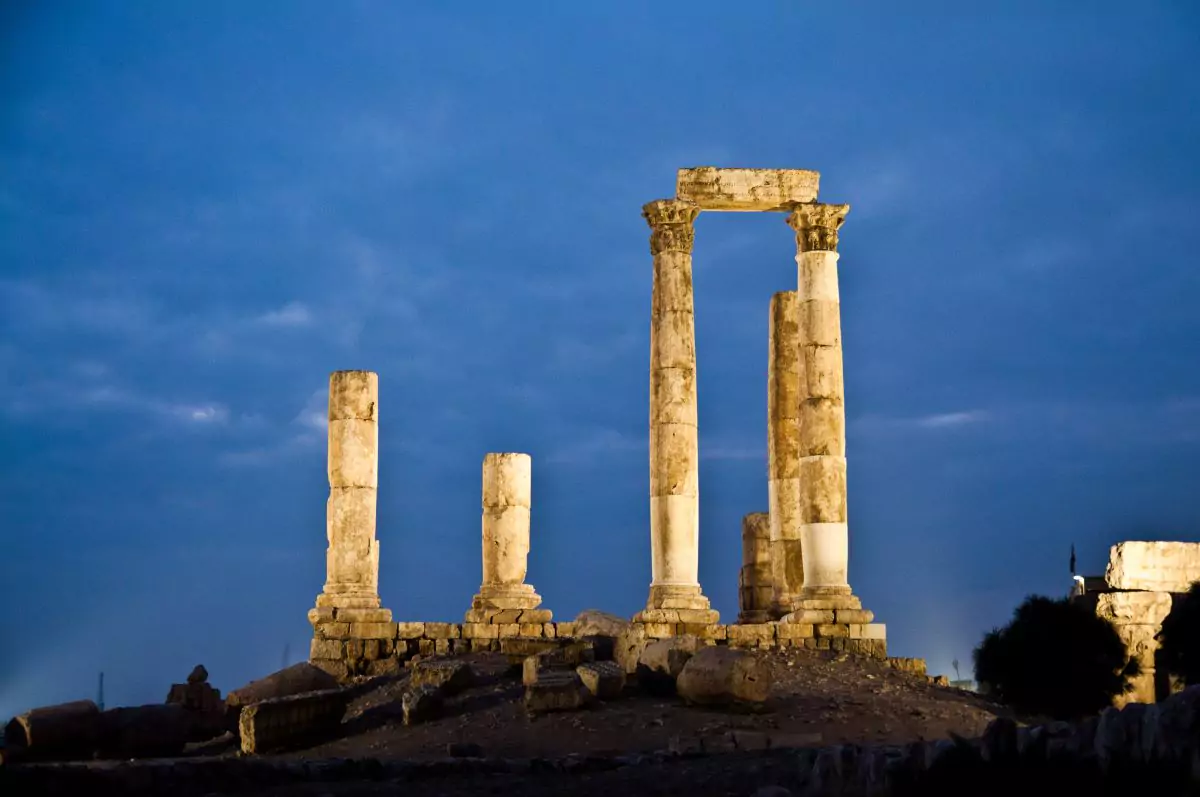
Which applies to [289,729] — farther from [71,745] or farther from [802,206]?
[802,206]

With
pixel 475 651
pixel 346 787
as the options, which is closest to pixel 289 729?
pixel 475 651

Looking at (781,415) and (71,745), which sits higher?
(781,415)

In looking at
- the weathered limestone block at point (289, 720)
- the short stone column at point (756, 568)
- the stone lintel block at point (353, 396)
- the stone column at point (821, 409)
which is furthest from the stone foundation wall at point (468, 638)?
the short stone column at point (756, 568)

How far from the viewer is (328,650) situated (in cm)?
2719

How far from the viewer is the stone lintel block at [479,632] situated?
1089 inches

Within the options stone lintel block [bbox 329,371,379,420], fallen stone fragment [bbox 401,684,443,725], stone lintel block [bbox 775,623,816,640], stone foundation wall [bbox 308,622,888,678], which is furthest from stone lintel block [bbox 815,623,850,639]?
stone lintel block [bbox 329,371,379,420]

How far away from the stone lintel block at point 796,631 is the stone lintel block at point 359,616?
7177 mm

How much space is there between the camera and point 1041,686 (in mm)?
25094

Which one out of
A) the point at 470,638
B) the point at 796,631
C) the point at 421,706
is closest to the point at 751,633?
the point at 796,631

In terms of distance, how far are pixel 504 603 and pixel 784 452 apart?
6.59m

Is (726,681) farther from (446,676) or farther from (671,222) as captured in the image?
(671,222)

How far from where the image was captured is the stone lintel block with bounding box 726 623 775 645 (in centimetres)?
2752

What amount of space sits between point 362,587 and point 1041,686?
1206 cm

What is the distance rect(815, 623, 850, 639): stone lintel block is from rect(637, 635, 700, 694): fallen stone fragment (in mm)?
4873
